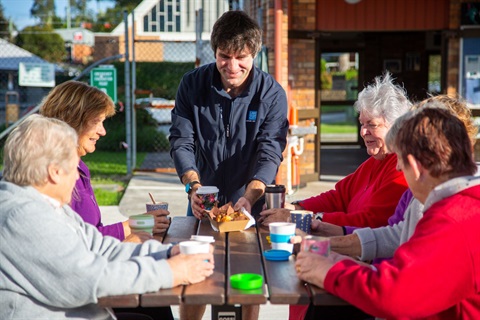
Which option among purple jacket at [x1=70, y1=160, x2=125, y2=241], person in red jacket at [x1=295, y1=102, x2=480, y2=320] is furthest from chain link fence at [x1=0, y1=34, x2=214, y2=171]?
person in red jacket at [x1=295, y1=102, x2=480, y2=320]

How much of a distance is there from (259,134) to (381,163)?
0.86 metres

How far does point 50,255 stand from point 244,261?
88 centimetres

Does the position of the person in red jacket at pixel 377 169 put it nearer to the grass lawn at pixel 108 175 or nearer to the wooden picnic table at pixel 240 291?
the wooden picnic table at pixel 240 291

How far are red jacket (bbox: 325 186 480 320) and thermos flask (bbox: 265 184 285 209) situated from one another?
133cm

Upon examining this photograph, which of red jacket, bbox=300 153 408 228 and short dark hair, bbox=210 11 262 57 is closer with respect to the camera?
red jacket, bbox=300 153 408 228

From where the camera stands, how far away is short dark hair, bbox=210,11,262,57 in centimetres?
393

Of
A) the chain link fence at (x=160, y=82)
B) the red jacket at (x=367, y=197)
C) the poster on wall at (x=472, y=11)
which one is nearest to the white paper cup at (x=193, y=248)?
the red jacket at (x=367, y=197)

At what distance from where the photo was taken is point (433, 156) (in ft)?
8.11

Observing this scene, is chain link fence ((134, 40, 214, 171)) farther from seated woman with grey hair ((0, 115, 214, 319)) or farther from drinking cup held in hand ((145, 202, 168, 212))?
seated woman with grey hair ((0, 115, 214, 319))

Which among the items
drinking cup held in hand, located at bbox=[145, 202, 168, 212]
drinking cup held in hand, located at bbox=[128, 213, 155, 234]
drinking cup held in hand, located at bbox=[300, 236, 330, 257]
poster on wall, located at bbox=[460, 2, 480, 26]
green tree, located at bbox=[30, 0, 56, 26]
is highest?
green tree, located at bbox=[30, 0, 56, 26]

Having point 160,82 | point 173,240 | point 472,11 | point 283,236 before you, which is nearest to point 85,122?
point 173,240

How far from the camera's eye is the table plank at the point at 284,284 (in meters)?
2.58

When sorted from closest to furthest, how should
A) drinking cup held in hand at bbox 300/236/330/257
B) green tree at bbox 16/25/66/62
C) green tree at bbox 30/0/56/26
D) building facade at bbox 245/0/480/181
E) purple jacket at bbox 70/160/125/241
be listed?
drinking cup held in hand at bbox 300/236/330/257
purple jacket at bbox 70/160/125/241
building facade at bbox 245/0/480/181
green tree at bbox 16/25/66/62
green tree at bbox 30/0/56/26

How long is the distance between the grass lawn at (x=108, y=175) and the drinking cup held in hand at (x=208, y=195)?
224 inches
